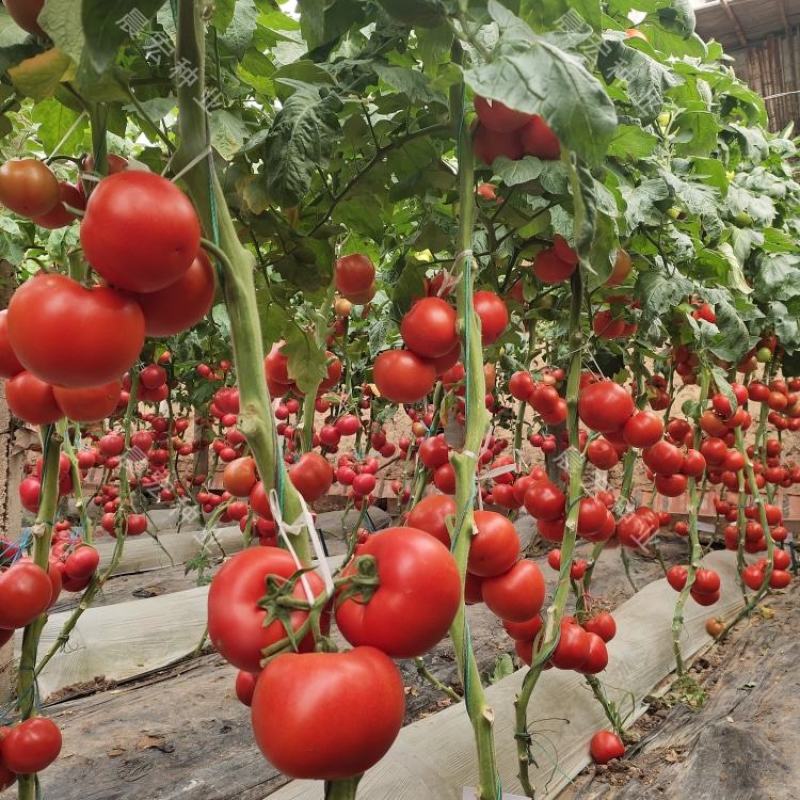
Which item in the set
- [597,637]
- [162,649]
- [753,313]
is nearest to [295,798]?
[597,637]

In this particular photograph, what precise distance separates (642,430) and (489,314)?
700mm

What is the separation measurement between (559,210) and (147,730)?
7.02ft

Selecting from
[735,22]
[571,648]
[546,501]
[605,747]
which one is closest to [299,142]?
[546,501]

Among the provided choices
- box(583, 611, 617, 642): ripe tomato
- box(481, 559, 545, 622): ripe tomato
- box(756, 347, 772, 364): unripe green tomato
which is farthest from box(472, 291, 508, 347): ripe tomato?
box(756, 347, 772, 364): unripe green tomato

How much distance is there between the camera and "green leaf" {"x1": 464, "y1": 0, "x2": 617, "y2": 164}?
0.50 metres

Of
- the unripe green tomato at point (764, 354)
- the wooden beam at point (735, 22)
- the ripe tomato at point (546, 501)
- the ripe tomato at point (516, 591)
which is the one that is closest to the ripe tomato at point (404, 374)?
the ripe tomato at point (516, 591)

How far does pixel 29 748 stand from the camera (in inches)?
40.2

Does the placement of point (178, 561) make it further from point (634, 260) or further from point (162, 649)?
point (634, 260)

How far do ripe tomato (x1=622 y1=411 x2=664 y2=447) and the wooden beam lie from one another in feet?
10.9

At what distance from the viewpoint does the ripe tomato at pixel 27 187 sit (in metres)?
0.61

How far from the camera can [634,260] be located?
1560mm

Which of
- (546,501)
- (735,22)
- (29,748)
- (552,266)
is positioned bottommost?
(29,748)

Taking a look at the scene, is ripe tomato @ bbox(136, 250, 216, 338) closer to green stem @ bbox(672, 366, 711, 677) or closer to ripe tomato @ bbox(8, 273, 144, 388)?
ripe tomato @ bbox(8, 273, 144, 388)

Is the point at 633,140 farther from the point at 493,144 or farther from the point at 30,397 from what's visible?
the point at 30,397
